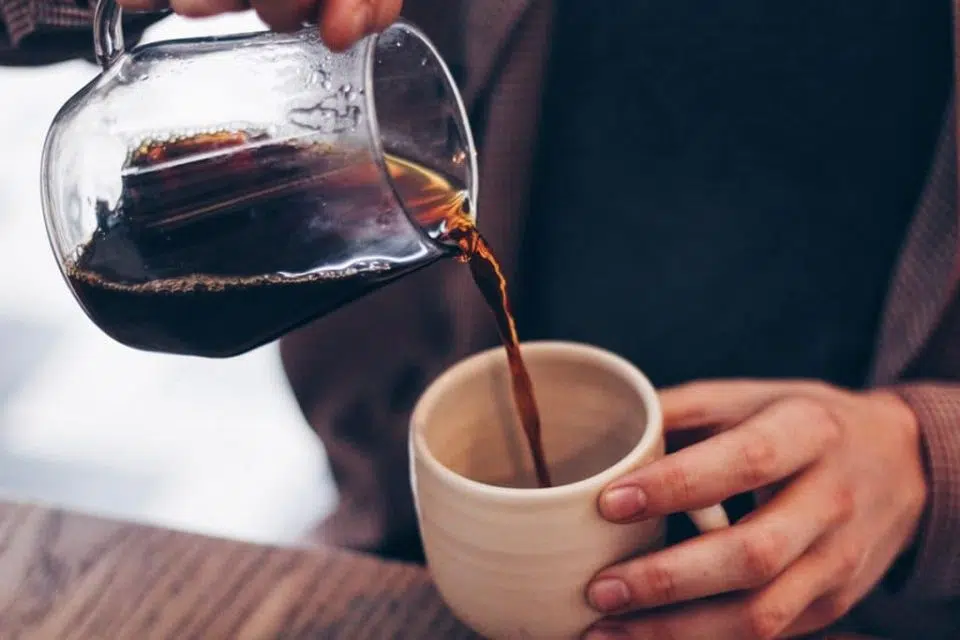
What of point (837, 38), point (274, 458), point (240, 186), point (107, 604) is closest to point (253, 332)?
point (240, 186)

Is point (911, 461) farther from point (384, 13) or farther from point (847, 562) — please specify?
point (384, 13)

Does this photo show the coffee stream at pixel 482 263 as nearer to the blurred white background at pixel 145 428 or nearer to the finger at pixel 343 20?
the finger at pixel 343 20

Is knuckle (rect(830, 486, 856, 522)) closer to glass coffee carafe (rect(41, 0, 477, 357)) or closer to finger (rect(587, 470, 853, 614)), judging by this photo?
finger (rect(587, 470, 853, 614))

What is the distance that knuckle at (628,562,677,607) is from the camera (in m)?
0.54

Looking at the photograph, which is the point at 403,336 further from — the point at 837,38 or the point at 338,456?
the point at 837,38

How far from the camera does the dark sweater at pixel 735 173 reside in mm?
885

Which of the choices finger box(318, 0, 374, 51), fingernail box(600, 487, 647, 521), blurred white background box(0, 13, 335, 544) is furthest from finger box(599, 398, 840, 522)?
blurred white background box(0, 13, 335, 544)

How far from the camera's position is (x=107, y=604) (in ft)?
2.17

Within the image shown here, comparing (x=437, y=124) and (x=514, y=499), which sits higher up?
(x=437, y=124)

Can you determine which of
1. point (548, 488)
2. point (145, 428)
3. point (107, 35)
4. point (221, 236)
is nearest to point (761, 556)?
point (548, 488)

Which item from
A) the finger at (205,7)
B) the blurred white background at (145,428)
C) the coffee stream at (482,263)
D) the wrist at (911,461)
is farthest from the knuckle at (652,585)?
the blurred white background at (145,428)

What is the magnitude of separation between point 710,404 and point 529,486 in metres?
0.13

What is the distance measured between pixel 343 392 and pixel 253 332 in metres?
0.46

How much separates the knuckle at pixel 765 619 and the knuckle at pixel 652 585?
0.05m
